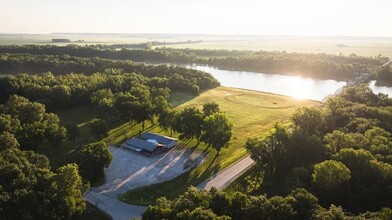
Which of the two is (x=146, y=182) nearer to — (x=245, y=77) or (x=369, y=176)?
(x=369, y=176)

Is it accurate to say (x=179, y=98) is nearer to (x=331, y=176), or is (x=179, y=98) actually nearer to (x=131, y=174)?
(x=131, y=174)

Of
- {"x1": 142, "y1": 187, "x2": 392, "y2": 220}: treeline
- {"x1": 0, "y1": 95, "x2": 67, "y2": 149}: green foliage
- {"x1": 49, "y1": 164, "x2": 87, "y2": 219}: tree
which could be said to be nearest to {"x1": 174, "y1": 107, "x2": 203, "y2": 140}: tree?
{"x1": 0, "y1": 95, "x2": 67, "y2": 149}: green foliage

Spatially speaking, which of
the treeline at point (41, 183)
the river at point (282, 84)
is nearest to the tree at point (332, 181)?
the treeline at point (41, 183)

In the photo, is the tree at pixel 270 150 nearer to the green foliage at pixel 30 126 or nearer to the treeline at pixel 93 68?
the green foliage at pixel 30 126

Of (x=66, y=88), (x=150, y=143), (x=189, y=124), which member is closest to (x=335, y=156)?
(x=189, y=124)

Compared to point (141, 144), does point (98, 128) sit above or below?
above

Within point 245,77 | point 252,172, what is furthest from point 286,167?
point 245,77
